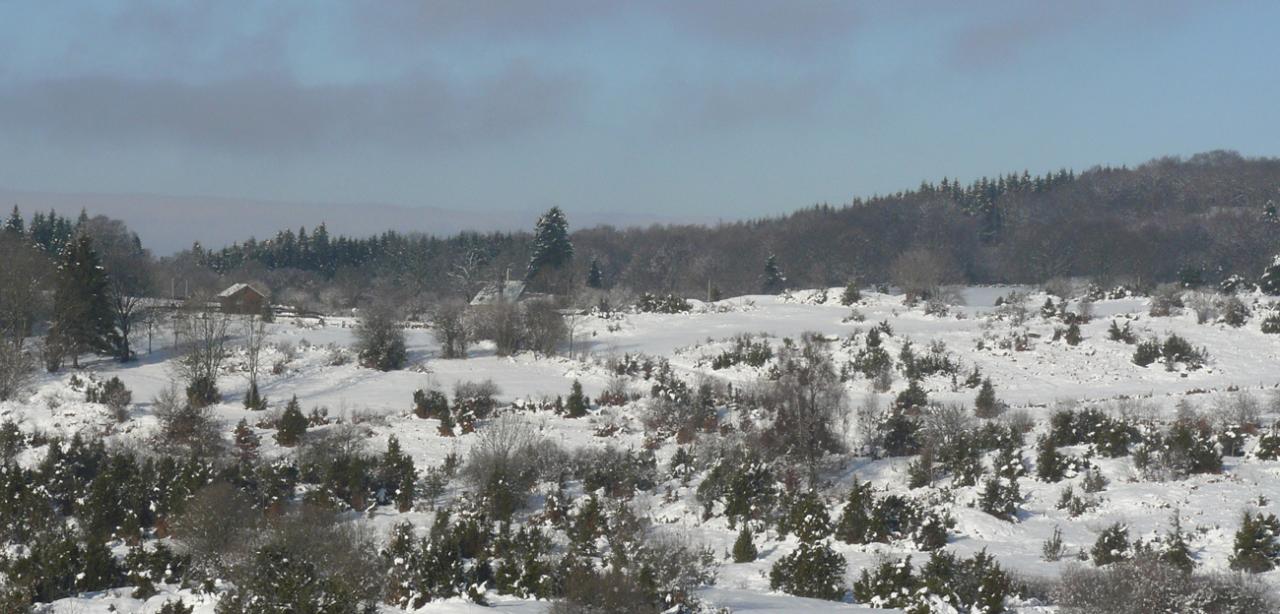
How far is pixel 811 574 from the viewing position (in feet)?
42.3

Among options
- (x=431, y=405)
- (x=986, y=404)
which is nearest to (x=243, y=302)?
(x=431, y=405)

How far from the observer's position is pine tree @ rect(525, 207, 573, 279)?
201 feet

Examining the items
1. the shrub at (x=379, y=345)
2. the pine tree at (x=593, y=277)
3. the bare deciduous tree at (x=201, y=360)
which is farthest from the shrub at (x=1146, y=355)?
the pine tree at (x=593, y=277)

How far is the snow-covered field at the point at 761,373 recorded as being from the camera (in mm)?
15227

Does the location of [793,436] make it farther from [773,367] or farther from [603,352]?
[603,352]

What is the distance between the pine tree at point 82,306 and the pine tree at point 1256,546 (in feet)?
101

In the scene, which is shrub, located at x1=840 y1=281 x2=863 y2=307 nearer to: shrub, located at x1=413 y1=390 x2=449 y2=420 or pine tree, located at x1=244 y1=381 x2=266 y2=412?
shrub, located at x1=413 y1=390 x2=449 y2=420

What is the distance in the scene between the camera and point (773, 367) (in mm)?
28562

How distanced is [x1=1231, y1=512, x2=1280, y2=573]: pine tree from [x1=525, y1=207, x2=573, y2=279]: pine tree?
49144mm

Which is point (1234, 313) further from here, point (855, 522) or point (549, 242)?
point (549, 242)

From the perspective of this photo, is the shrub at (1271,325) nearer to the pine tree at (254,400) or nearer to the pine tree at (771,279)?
the pine tree at (254,400)

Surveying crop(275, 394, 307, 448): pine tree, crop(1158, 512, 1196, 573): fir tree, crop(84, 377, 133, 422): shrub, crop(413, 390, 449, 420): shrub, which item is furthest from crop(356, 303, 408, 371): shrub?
crop(1158, 512, 1196, 573): fir tree

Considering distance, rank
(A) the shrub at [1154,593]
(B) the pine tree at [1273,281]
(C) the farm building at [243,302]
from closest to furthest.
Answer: (A) the shrub at [1154,593] → (C) the farm building at [243,302] → (B) the pine tree at [1273,281]

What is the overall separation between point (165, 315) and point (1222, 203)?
9425 centimetres
